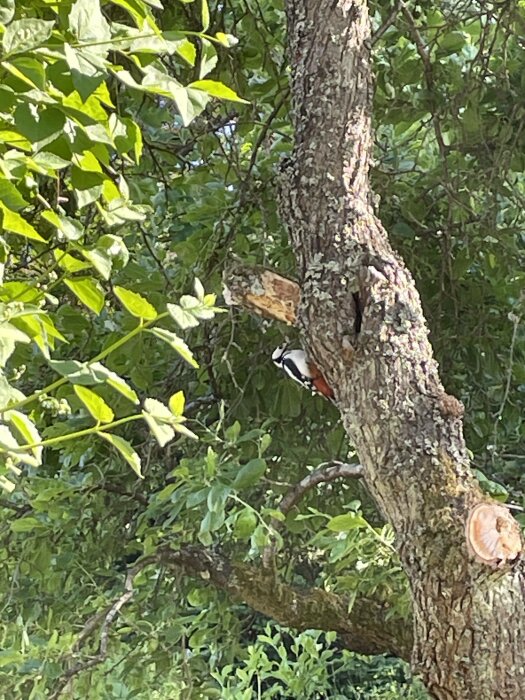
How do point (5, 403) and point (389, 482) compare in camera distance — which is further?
point (389, 482)

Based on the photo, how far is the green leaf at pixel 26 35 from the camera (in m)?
0.32

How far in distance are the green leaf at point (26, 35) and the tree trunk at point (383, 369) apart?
0.47 m

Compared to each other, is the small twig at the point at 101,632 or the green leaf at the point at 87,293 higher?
the green leaf at the point at 87,293

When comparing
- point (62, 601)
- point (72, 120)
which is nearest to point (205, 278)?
point (62, 601)

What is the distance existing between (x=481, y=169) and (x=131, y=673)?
2.98ft

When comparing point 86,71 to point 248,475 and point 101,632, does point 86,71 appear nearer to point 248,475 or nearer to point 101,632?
point 248,475

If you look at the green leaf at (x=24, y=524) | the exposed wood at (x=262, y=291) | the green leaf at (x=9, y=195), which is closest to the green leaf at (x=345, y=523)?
the exposed wood at (x=262, y=291)

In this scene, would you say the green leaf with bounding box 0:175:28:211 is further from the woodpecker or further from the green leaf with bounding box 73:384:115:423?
the woodpecker

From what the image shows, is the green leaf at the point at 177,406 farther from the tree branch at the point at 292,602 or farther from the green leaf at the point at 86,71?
the tree branch at the point at 292,602

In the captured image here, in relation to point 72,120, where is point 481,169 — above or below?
below

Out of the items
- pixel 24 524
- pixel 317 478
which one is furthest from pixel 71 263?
pixel 24 524

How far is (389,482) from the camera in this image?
733 mm

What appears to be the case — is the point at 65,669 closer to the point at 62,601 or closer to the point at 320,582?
the point at 62,601

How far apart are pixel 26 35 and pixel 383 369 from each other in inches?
19.0
